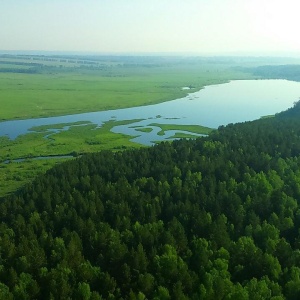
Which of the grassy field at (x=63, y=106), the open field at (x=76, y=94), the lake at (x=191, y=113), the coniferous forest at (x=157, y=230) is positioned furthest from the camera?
the open field at (x=76, y=94)

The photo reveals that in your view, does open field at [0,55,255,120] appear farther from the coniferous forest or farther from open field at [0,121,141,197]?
the coniferous forest

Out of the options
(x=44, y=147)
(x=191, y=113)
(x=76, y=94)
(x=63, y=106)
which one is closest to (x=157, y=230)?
(x=44, y=147)

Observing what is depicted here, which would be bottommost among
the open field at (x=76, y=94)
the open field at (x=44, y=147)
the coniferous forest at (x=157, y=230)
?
the open field at (x=44, y=147)

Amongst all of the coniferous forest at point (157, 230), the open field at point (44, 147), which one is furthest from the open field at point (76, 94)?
the coniferous forest at point (157, 230)

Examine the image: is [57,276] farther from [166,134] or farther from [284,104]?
[284,104]

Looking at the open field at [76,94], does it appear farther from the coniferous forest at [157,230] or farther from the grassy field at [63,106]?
the coniferous forest at [157,230]

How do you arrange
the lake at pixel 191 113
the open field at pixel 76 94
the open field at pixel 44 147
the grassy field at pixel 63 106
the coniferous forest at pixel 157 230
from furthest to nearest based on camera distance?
1. the open field at pixel 76 94
2. the lake at pixel 191 113
3. the grassy field at pixel 63 106
4. the open field at pixel 44 147
5. the coniferous forest at pixel 157 230
